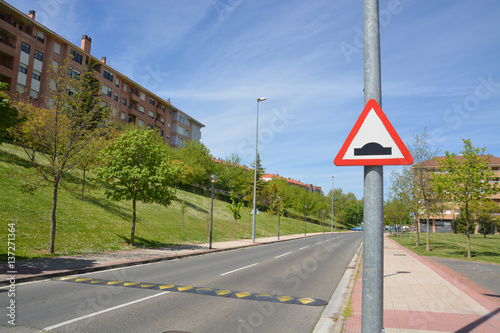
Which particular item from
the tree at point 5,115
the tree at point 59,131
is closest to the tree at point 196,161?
the tree at point 59,131

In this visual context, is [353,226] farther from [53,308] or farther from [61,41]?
[53,308]

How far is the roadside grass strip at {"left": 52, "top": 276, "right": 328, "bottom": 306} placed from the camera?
760 cm

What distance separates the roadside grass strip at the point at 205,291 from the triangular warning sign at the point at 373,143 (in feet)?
17.9

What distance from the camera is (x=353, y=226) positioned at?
4131 inches

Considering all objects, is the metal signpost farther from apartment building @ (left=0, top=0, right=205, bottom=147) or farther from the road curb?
apartment building @ (left=0, top=0, right=205, bottom=147)

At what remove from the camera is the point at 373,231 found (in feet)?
8.70

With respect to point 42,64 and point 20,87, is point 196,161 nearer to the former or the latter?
point 42,64

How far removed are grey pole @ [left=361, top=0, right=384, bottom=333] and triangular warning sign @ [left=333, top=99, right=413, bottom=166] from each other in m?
0.08

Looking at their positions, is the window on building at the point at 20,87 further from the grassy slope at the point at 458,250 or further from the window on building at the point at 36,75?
the grassy slope at the point at 458,250

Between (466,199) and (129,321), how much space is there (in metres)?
19.3

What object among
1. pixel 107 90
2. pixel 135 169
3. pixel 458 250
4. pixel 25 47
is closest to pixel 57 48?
pixel 25 47

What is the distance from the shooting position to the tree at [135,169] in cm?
1797

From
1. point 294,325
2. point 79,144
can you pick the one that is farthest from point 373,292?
point 79,144

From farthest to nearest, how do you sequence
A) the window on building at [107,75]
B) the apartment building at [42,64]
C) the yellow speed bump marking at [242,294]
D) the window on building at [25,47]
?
the window on building at [107,75] < the window on building at [25,47] < the apartment building at [42,64] < the yellow speed bump marking at [242,294]
